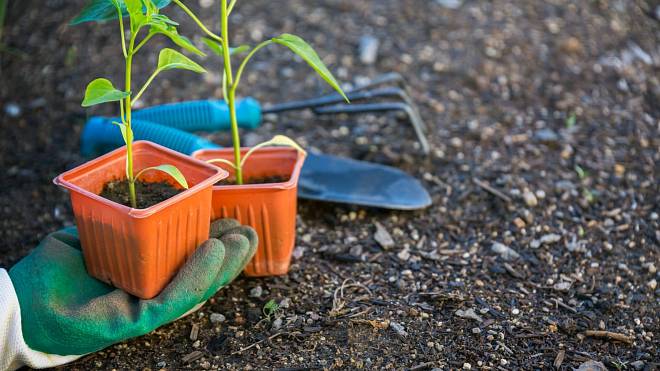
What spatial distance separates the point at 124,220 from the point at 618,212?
4.95 ft

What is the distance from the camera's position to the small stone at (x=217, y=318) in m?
1.75

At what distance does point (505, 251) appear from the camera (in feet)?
6.72

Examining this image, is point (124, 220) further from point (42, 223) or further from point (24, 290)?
point (42, 223)

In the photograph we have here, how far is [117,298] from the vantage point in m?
1.58

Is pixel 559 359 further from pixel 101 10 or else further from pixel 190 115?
pixel 101 10

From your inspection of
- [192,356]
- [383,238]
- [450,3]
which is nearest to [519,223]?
[383,238]

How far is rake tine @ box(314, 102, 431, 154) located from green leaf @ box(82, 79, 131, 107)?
39.5 inches

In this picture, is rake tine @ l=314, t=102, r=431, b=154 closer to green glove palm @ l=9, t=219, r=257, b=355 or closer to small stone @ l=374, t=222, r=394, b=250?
small stone @ l=374, t=222, r=394, b=250

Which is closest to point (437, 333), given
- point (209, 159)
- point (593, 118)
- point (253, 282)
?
point (253, 282)

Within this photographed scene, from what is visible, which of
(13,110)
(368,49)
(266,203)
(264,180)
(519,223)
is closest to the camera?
(266,203)

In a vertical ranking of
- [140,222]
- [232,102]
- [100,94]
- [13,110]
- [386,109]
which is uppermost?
[100,94]

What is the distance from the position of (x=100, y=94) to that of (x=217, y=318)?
0.63 meters

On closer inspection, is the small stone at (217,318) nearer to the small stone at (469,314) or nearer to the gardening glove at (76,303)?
the gardening glove at (76,303)

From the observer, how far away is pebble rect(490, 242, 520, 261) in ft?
6.66
